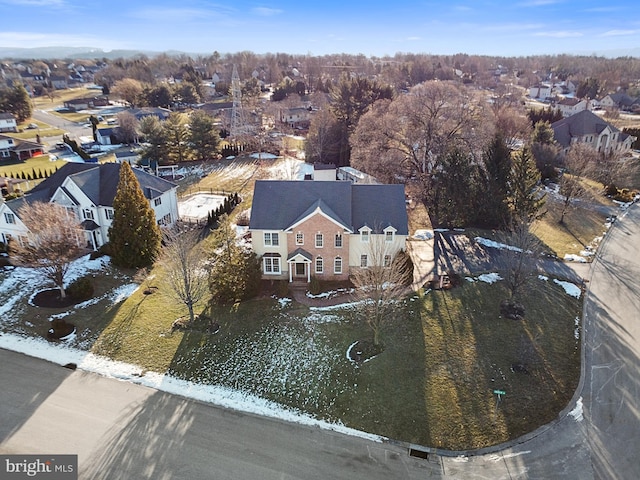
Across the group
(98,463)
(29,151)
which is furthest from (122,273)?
(29,151)

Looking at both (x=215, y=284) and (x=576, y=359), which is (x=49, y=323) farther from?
(x=576, y=359)

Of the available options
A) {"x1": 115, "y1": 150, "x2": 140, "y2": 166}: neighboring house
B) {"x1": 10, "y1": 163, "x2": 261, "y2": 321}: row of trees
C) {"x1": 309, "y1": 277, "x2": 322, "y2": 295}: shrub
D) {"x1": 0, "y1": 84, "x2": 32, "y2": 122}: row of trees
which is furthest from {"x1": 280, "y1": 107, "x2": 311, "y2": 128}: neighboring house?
{"x1": 309, "y1": 277, "x2": 322, "y2": 295}: shrub

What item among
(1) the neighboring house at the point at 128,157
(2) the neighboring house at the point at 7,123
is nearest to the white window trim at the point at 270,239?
(1) the neighboring house at the point at 128,157

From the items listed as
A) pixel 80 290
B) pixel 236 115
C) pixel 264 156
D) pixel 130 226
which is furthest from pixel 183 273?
pixel 236 115

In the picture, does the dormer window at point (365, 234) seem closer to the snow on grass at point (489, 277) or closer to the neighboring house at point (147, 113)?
the snow on grass at point (489, 277)

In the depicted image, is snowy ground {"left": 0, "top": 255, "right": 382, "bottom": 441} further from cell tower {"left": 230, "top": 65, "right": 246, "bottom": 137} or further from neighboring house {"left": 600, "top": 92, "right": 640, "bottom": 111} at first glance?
neighboring house {"left": 600, "top": 92, "right": 640, "bottom": 111}
